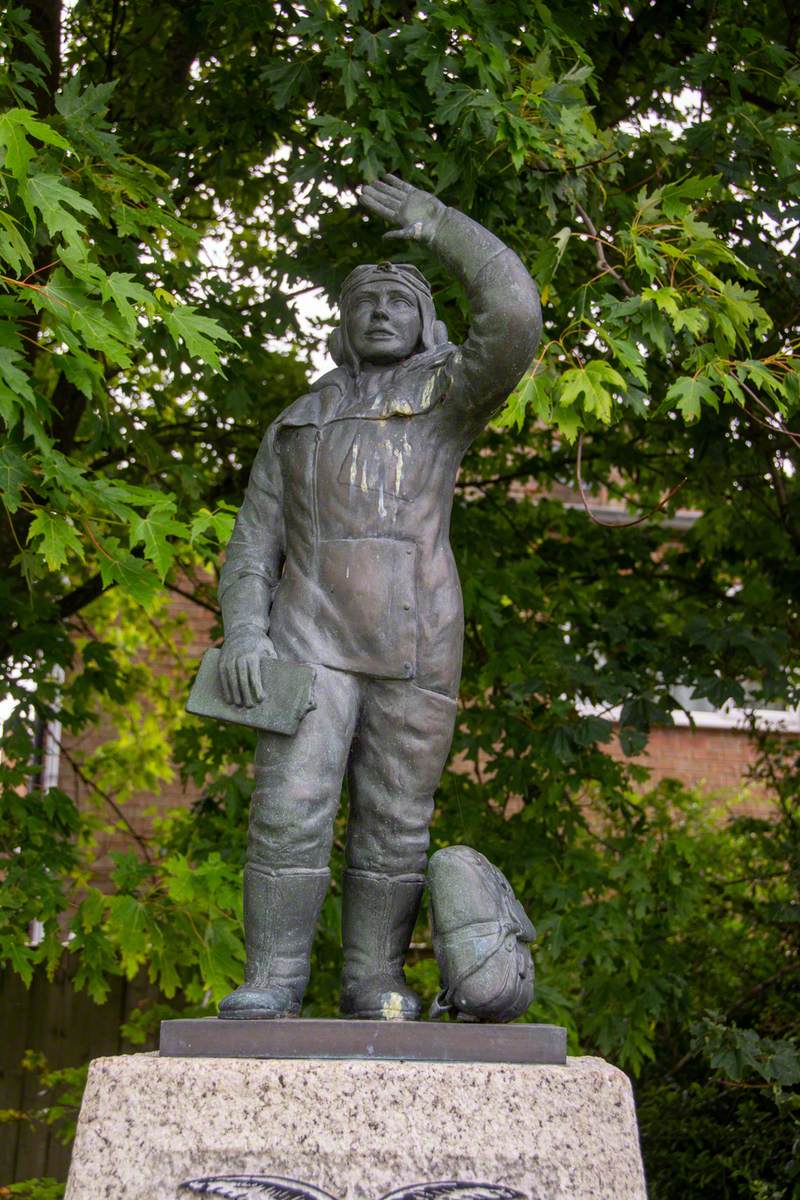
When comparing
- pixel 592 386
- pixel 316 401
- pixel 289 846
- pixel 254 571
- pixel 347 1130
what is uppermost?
pixel 592 386

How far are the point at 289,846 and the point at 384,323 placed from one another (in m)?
1.44

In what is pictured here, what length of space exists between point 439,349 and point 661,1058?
20.3ft

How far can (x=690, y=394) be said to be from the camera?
5730 mm

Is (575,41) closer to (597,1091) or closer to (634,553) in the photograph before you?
(634,553)

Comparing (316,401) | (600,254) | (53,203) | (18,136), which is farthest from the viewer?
(600,254)

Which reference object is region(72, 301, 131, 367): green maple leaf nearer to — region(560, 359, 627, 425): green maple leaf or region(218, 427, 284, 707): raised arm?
region(218, 427, 284, 707): raised arm

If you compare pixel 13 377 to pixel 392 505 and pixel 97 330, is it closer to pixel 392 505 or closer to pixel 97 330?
pixel 97 330

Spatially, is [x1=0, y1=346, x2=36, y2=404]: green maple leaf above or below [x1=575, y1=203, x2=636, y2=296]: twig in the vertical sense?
below

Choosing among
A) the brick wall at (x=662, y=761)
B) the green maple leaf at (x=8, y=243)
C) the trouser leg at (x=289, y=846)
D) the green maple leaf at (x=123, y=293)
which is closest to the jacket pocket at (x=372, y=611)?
the trouser leg at (x=289, y=846)

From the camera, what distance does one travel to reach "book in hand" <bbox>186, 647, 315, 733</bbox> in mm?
4074

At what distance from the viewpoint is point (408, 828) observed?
14.0 feet

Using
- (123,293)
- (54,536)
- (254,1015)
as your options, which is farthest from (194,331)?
(254,1015)

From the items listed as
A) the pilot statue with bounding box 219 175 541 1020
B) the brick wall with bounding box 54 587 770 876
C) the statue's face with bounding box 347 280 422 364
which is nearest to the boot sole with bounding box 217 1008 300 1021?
the pilot statue with bounding box 219 175 541 1020

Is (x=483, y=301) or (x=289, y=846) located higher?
(x=483, y=301)
